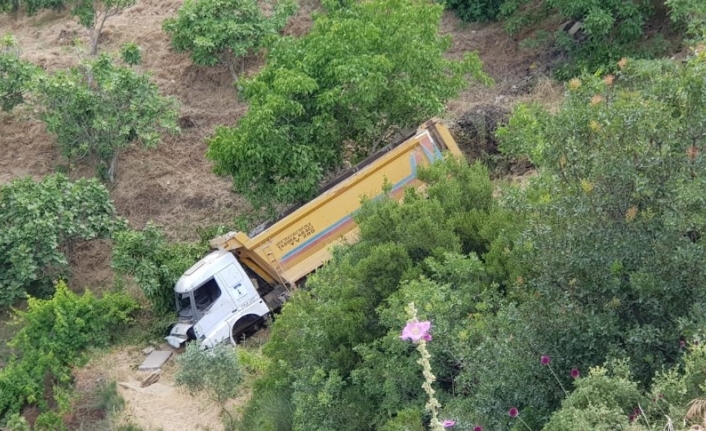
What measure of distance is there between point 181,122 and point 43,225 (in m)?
6.03

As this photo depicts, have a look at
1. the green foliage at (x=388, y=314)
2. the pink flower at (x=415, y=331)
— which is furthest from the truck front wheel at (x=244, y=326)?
the pink flower at (x=415, y=331)

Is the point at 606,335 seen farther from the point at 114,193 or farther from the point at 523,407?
the point at 114,193

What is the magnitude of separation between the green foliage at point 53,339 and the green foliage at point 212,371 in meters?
2.86

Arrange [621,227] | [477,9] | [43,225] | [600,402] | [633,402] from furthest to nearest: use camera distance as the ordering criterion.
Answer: [477,9] → [43,225] → [621,227] → [633,402] → [600,402]

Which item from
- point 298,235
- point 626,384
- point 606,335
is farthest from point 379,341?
point 298,235

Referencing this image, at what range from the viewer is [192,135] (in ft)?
74.9

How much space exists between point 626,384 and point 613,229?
1.54 m

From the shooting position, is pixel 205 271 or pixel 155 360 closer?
pixel 205 271

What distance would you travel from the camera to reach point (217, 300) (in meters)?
16.5

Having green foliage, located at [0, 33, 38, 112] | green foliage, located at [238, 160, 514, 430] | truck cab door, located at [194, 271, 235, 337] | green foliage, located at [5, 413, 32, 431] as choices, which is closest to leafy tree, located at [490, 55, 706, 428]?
green foliage, located at [238, 160, 514, 430]

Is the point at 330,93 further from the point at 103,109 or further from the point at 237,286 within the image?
the point at 103,109

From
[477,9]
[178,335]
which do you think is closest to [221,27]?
[477,9]

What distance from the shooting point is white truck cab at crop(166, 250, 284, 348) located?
1633 centimetres

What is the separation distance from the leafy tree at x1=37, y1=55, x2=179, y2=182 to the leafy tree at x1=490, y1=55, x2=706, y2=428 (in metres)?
13.3
